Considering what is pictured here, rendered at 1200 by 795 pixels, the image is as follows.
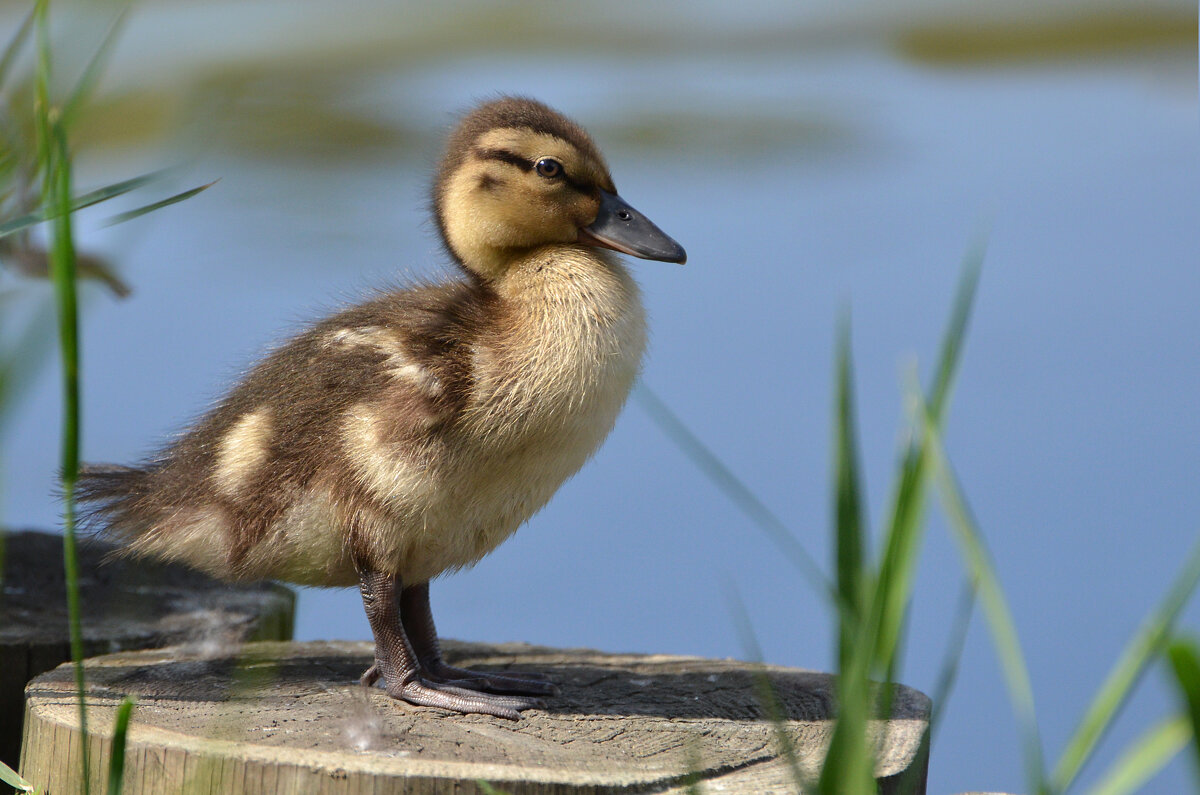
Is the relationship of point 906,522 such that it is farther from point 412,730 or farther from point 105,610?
point 105,610

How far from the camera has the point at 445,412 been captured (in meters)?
1.64

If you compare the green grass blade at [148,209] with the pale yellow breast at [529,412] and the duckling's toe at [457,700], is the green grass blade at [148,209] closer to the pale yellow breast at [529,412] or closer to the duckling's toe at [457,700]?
the pale yellow breast at [529,412]

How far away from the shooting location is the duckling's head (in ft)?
5.91

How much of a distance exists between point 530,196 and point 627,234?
0.15 m

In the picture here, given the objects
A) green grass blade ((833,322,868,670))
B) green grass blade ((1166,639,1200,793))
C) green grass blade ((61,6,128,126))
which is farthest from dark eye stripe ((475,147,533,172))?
green grass blade ((1166,639,1200,793))

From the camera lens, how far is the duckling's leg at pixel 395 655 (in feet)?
5.70

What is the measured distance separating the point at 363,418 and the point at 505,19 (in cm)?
424

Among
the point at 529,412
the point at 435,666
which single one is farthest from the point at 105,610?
the point at 529,412

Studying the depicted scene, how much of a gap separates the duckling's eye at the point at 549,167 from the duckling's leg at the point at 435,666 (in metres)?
0.65

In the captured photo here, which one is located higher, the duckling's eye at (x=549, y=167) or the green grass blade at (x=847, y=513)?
the duckling's eye at (x=549, y=167)

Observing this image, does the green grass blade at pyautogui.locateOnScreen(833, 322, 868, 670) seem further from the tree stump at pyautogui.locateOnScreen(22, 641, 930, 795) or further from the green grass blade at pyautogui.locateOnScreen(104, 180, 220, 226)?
the green grass blade at pyautogui.locateOnScreen(104, 180, 220, 226)

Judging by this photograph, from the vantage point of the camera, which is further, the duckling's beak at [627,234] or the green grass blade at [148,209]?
the duckling's beak at [627,234]

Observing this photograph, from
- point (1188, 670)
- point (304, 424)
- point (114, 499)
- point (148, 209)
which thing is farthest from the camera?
point (114, 499)

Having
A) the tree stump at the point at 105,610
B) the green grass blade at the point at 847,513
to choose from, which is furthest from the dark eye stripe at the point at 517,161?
the green grass blade at the point at 847,513
